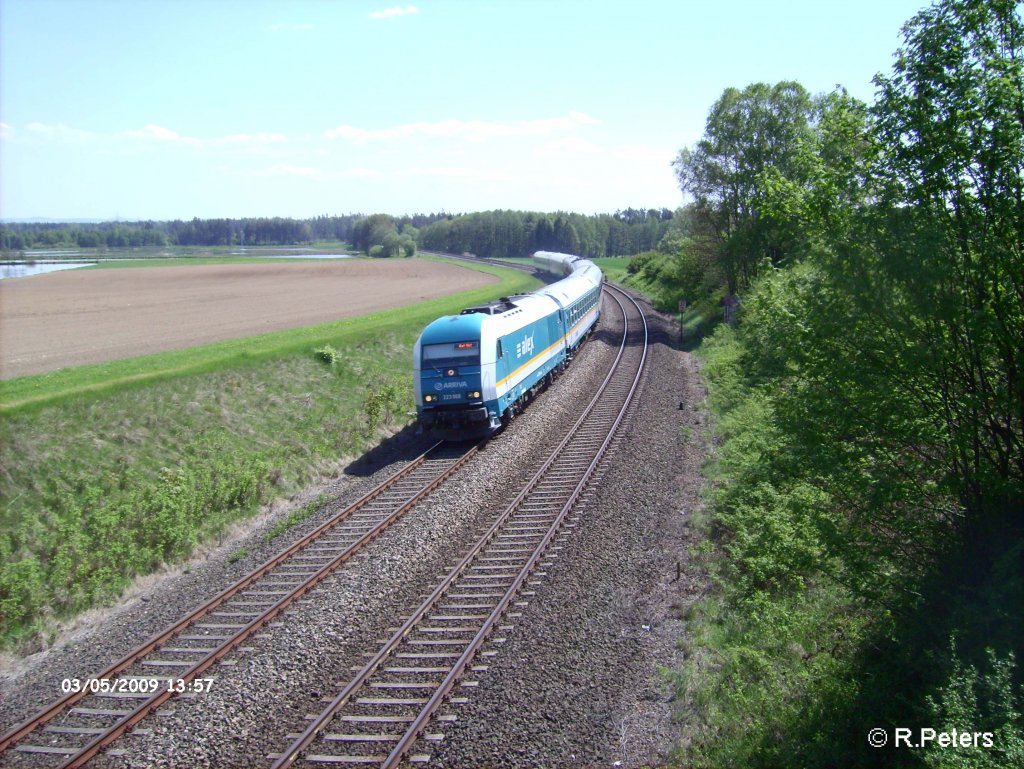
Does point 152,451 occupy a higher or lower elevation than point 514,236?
lower

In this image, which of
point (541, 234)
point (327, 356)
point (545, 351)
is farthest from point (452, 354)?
point (541, 234)

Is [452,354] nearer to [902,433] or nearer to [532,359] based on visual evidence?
[532,359]

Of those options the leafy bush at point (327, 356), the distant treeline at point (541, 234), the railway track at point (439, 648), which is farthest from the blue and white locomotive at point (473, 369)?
the distant treeline at point (541, 234)

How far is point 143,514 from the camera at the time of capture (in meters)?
14.4

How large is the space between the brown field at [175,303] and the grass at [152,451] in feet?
18.5

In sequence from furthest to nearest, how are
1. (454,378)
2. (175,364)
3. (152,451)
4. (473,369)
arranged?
(175,364) < (454,378) < (473,369) < (152,451)

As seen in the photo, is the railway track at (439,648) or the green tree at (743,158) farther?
the green tree at (743,158)

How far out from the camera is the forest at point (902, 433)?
7477mm

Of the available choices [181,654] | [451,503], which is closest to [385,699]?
[181,654]

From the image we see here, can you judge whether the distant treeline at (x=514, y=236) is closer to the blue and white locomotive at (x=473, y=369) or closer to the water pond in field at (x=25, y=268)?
the water pond in field at (x=25, y=268)

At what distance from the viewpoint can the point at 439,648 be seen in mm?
10125

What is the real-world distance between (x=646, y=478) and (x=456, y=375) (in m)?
5.91
